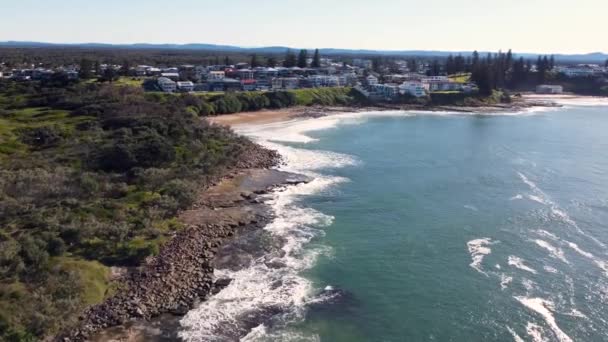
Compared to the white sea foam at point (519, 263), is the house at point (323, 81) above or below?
above

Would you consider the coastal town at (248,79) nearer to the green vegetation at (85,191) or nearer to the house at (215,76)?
the house at (215,76)

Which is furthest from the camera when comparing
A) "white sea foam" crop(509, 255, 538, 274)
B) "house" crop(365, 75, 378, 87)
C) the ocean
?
"house" crop(365, 75, 378, 87)

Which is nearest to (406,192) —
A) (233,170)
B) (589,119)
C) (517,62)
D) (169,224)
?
(233,170)

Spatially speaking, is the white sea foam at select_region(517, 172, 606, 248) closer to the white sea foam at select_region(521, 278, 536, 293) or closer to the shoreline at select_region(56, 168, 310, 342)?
the white sea foam at select_region(521, 278, 536, 293)

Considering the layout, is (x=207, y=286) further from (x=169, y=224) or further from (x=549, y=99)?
(x=549, y=99)

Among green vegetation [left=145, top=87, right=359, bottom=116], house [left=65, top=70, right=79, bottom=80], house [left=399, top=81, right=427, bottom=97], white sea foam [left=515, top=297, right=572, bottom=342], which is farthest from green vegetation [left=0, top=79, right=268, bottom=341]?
house [left=399, top=81, right=427, bottom=97]

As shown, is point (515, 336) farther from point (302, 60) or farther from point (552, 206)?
point (302, 60)

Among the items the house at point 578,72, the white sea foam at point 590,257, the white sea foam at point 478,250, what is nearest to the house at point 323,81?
the house at point 578,72
